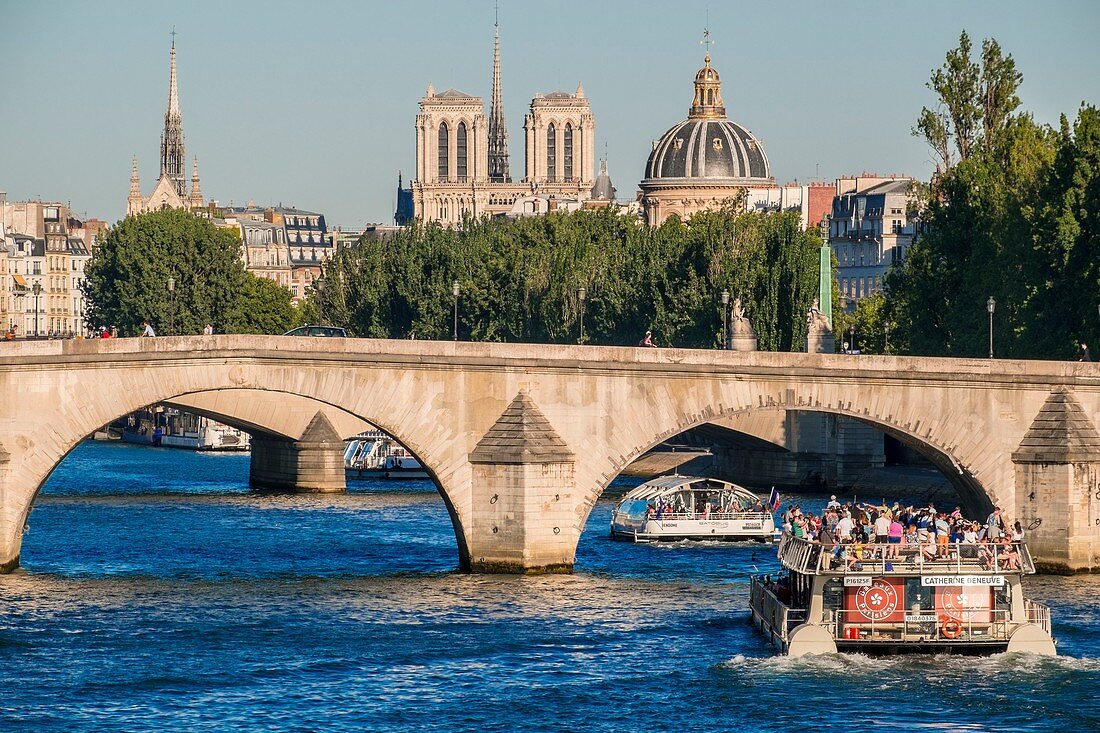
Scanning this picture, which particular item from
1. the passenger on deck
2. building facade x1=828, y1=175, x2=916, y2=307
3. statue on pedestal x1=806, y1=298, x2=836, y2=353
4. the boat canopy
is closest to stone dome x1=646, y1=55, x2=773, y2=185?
building facade x1=828, y1=175, x2=916, y2=307

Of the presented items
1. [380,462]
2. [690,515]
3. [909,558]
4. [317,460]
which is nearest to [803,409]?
[909,558]

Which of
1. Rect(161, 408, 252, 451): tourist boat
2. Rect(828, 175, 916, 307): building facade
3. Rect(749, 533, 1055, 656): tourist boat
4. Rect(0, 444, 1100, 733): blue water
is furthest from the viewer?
Rect(828, 175, 916, 307): building facade

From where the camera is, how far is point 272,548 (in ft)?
227

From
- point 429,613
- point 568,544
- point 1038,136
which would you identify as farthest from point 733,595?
point 1038,136

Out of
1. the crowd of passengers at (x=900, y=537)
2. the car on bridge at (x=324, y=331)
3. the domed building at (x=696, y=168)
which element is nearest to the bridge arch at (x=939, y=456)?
the crowd of passengers at (x=900, y=537)

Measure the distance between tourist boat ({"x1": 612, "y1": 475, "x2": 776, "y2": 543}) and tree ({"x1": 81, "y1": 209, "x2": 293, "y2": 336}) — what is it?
62.9 m

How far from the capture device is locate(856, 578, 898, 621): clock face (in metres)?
50.0

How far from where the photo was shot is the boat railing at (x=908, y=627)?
50188mm

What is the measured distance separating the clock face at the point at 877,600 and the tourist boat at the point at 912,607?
0.8 inches

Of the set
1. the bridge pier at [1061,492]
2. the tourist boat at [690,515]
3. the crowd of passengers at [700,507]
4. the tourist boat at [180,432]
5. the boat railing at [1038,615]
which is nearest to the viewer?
the boat railing at [1038,615]

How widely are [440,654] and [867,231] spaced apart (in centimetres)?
10538

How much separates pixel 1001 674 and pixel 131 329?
312ft

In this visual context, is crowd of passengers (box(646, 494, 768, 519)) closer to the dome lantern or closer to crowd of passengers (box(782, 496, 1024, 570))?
crowd of passengers (box(782, 496, 1024, 570))

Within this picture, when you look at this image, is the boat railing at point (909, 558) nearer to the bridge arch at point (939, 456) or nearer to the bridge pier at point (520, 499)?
the bridge pier at point (520, 499)
